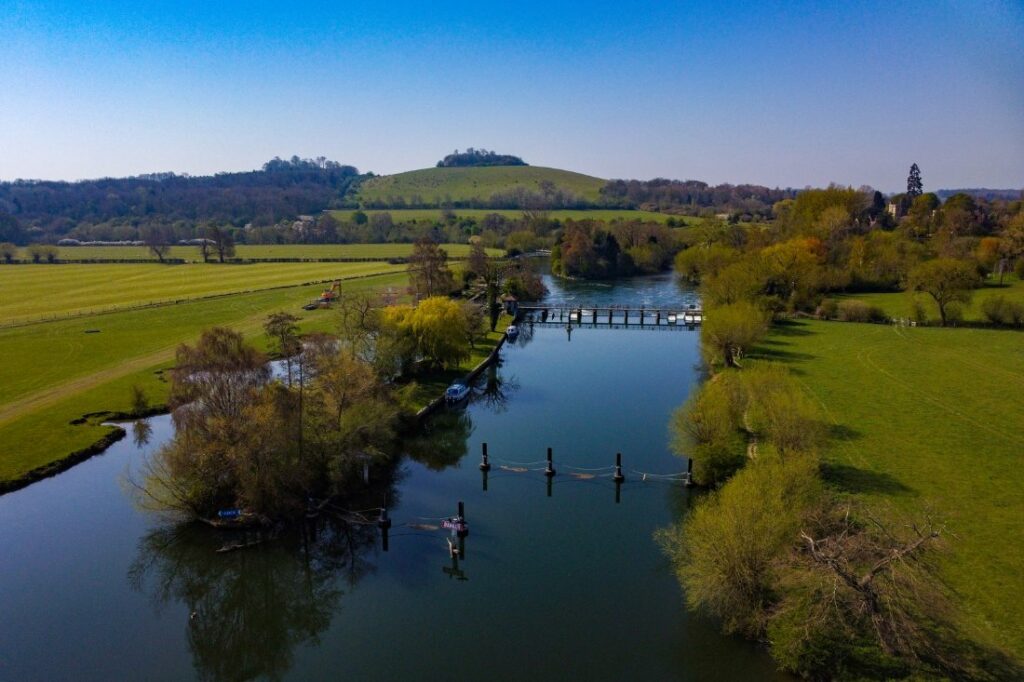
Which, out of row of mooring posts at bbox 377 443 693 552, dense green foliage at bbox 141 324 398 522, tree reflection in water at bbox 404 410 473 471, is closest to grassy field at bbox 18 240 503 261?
tree reflection in water at bbox 404 410 473 471

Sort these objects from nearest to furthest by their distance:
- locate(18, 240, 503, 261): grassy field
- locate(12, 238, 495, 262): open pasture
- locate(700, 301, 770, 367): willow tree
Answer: locate(700, 301, 770, 367): willow tree
locate(12, 238, 495, 262): open pasture
locate(18, 240, 503, 261): grassy field

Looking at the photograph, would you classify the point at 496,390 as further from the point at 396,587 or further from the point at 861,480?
the point at 861,480

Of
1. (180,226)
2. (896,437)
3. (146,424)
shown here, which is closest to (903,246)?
(896,437)

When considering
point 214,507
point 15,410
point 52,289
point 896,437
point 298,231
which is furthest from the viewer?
point 298,231

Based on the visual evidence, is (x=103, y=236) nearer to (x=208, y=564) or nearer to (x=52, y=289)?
(x=52, y=289)

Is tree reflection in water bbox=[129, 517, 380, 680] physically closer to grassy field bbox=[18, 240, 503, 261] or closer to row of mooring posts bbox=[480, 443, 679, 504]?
row of mooring posts bbox=[480, 443, 679, 504]

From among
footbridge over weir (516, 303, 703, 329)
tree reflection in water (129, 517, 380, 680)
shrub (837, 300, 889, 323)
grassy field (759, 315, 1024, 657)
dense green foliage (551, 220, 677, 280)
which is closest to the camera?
tree reflection in water (129, 517, 380, 680)

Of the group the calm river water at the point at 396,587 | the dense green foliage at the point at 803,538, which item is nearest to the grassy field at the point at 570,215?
the dense green foliage at the point at 803,538
